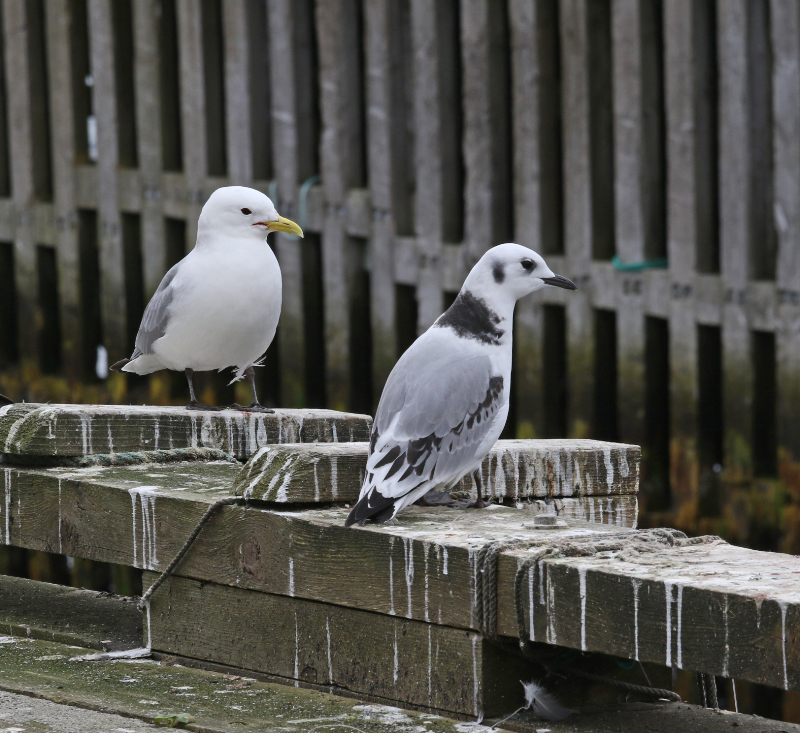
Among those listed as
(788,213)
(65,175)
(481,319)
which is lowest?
(481,319)

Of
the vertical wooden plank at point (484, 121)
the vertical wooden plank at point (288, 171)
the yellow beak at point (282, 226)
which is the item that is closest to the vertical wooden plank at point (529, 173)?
the vertical wooden plank at point (484, 121)

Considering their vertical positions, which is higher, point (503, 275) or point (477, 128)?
point (477, 128)

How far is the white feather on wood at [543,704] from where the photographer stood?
10.9 feet

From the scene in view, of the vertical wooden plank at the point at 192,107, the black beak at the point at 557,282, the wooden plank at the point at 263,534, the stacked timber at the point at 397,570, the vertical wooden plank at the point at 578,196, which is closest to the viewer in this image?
the stacked timber at the point at 397,570

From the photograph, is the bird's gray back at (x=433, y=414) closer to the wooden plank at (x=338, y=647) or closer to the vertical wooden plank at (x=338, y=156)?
the wooden plank at (x=338, y=647)

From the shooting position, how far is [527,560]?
323 cm

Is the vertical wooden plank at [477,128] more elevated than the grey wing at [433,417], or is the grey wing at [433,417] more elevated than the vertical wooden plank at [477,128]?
the vertical wooden plank at [477,128]

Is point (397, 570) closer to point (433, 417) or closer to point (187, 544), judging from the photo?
point (433, 417)

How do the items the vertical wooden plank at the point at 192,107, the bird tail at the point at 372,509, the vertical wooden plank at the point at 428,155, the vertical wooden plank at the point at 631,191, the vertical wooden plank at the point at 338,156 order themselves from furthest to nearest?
the vertical wooden plank at the point at 192,107 → the vertical wooden plank at the point at 338,156 → the vertical wooden plank at the point at 428,155 → the vertical wooden plank at the point at 631,191 → the bird tail at the point at 372,509

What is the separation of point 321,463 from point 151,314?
6.88 feet

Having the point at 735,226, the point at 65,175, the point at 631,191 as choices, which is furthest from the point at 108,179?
the point at 735,226

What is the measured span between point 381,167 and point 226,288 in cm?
467

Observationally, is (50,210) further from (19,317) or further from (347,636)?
(347,636)

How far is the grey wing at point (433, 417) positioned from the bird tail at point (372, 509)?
7 centimetres
